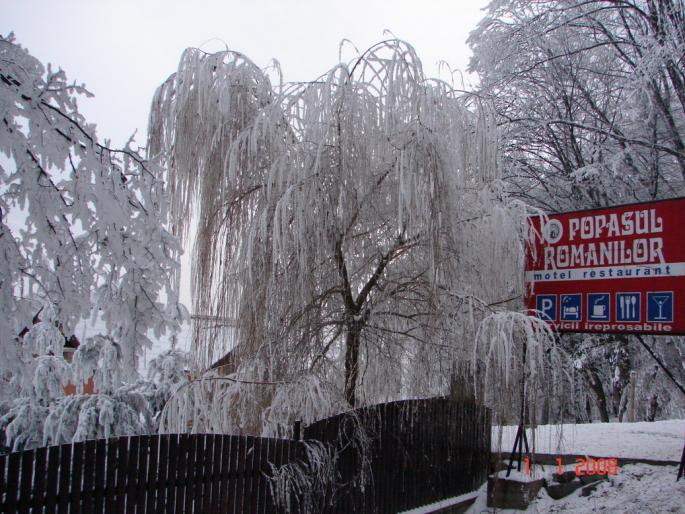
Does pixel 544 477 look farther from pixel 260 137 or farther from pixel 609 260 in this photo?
pixel 260 137

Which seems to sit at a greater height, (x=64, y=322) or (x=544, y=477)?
(x=64, y=322)

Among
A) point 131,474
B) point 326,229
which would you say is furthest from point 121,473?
point 326,229

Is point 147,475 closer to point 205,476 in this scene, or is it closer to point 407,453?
point 205,476

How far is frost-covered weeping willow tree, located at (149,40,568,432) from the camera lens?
17.7ft

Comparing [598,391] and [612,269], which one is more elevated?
[612,269]

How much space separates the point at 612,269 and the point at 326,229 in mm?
3636

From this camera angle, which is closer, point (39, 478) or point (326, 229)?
point (39, 478)

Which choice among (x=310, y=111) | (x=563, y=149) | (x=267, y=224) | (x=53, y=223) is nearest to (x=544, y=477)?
(x=267, y=224)

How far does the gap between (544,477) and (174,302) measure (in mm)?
5369

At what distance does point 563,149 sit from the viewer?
1327 centimetres

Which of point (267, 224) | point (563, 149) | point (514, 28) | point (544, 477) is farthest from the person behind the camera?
point (563, 149)

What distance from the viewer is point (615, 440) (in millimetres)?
8766
